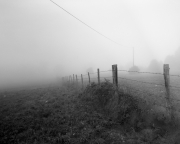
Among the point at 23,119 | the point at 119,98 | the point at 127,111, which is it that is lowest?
the point at 23,119

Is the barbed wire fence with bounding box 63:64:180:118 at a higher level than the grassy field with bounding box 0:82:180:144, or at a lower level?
higher

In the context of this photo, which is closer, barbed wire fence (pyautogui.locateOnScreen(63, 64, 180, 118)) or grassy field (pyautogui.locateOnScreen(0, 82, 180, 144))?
grassy field (pyautogui.locateOnScreen(0, 82, 180, 144))

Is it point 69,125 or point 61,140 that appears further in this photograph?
point 69,125

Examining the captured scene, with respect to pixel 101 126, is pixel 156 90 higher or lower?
higher

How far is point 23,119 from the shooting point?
6.21 m

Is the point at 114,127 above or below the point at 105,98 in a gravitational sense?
below

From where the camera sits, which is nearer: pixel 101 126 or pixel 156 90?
pixel 101 126

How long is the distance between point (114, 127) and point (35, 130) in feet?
12.3

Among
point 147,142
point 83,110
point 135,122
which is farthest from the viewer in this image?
point 83,110

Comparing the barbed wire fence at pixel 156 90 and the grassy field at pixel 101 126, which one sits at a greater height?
the barbed wire fence at pixel 156 90

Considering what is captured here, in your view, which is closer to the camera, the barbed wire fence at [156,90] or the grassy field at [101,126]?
the grassy field at [101,126]

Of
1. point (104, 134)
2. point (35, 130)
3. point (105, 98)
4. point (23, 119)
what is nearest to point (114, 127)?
point (104, 134)

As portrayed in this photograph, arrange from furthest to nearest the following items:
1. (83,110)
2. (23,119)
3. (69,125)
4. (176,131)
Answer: (83,110)
(23,119)
(69,125)
(176,131)

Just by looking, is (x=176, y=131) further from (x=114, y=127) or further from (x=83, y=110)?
(x=83, y=110)
